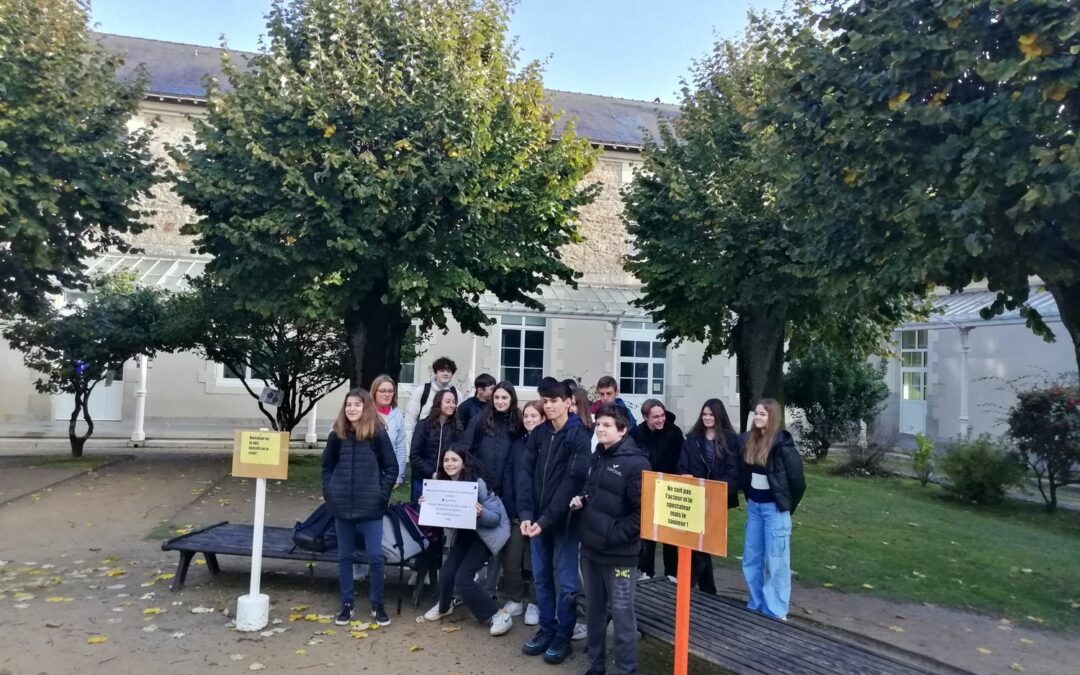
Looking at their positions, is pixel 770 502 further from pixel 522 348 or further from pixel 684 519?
pixel 522 348

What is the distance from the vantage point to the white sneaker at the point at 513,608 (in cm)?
543

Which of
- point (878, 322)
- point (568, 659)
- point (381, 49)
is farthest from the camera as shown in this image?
point (878, 322)

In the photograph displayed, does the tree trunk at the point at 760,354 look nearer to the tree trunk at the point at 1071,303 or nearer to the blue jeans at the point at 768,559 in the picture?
the tree trunk at the point at 1071,303

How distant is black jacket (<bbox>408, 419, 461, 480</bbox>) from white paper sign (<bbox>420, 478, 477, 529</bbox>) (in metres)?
0.58

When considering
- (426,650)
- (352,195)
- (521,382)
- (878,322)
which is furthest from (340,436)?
(521,382)

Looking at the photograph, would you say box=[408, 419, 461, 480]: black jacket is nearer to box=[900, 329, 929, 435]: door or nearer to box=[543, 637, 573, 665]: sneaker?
box=[543, 637, 573, 665]: sneaker

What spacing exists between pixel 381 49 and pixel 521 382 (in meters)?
13.7

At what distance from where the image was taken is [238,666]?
4.64 metres

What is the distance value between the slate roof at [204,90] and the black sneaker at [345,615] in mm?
17061

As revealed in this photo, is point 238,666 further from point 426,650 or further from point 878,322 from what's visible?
point 878,322

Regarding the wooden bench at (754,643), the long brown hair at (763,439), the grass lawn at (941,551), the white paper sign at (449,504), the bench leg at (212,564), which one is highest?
the long brown hair at (763,439)

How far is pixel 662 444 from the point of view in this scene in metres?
6.54

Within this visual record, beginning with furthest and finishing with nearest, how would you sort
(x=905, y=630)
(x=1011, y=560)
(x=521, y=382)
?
(x=521, y=382) < (x=1011, y=560) < (x=905, y=630)

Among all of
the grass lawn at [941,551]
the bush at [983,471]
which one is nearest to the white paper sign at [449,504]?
Result: the grass lawn at [941,551]
